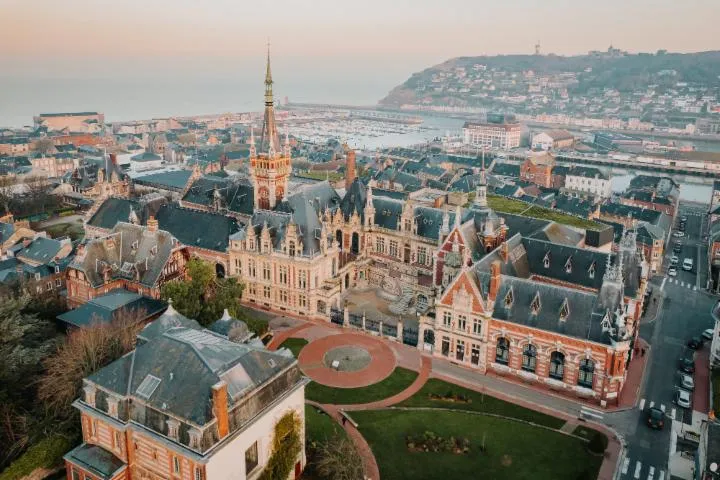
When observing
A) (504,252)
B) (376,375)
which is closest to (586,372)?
(504,252)

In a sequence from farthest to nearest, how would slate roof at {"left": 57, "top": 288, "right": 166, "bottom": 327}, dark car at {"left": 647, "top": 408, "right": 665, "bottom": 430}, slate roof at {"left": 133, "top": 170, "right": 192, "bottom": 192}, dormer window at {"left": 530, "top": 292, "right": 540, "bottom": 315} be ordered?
slate roof at {"left": 133, "top": 170, "right": 192, "bottom": 192}, slate roof at {"left": 57, "top": 288, "right": 166, "bottom": 327}, dormer window at {"left": 530, "top": 292, "right": 540, "bottom": 315}, dark car at {"left": 647, "top": 408, "right": 665, "bottom": 430}

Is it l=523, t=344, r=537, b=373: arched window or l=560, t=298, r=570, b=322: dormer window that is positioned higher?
l=560, t=298, r=570, b=322: dormer window

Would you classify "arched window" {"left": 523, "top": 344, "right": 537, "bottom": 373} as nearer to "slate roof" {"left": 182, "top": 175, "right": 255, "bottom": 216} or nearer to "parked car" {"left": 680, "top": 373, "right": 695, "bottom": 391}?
"parked car" {"left": 680, "top": 373, "right": 695, "bottom": 391}

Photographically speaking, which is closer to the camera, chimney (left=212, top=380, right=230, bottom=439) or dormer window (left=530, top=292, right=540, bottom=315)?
chimney (left=212, top=380, right=230, bottom=439)

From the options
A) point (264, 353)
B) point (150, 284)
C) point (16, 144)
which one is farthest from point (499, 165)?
point (16, 144)

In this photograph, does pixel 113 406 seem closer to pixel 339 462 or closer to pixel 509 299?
pixel 339 462

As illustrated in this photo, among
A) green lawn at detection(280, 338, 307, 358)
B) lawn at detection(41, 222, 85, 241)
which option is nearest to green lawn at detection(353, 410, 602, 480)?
green lawn at detection(280, 338, 307, 358)
